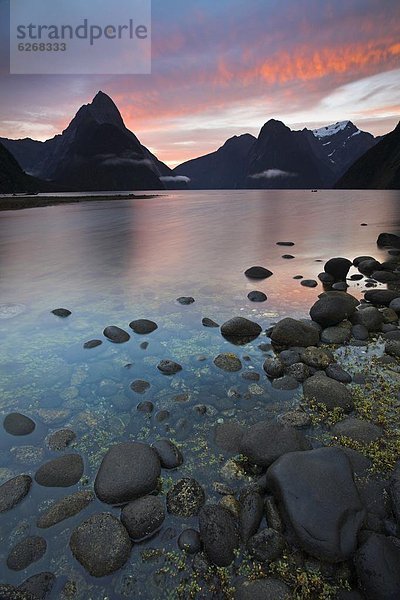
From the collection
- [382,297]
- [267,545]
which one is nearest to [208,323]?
[382,297]

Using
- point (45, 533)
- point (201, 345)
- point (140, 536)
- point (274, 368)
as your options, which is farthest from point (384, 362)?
point (45, 533)

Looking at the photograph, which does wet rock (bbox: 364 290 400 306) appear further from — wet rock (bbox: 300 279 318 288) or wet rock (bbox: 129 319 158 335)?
wet rock (bbox: 129 319 158 335)

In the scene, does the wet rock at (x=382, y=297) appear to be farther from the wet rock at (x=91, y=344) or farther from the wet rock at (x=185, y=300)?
the wet rock at (x=91, y=344)

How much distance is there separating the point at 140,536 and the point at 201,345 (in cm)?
631

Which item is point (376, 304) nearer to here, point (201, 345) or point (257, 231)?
point (201, 345)

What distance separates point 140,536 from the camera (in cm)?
481

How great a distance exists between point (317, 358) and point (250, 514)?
536cm

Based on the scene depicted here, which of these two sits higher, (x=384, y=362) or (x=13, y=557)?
(x=384, y=362)

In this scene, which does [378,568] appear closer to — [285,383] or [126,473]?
A: [126,473]

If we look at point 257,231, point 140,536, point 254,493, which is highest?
point 257,231

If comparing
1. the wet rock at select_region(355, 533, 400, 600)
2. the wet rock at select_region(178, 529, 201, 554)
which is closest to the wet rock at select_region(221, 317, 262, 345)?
the wet rock at select_region(178, 529, 201, 554)

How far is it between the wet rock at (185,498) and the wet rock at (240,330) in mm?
5958

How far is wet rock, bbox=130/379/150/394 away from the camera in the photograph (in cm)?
832

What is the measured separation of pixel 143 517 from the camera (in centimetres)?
495
